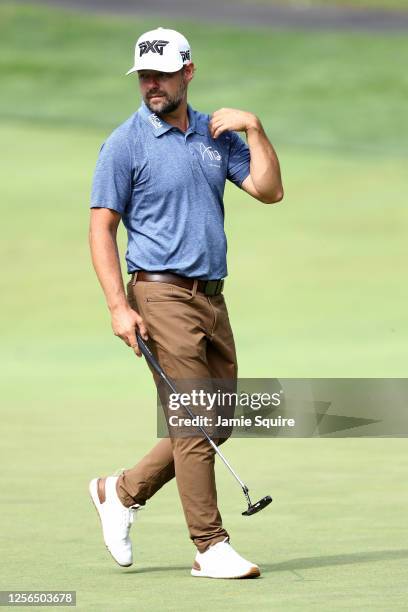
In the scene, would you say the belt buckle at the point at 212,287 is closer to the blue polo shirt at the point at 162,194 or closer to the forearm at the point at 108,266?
the blue polo shirt at the point at 162,194

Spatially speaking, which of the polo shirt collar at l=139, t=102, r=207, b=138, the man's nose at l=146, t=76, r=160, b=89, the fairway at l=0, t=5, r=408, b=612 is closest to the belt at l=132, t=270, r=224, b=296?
the polo shirt collar at l=139, t=102, r=207, b=138

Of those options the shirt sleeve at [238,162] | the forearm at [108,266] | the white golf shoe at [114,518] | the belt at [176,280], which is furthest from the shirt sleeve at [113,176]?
the white golf shoe at [114,518]

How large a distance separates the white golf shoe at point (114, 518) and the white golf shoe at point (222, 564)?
308mm

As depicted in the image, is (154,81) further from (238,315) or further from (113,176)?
(238,315)

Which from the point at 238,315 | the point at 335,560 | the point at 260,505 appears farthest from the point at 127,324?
the point at 238,315

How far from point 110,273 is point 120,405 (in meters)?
5.48

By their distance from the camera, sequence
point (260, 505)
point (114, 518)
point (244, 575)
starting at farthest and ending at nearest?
point (114, 518), point (260, 505), point (244, 575)

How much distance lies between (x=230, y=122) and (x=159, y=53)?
1.35 feet

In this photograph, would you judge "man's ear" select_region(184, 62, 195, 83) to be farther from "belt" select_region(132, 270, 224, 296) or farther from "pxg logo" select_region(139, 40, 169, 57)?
"belt" select_region(132, 270, 224, 296)

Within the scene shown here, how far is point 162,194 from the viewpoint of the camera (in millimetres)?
7488

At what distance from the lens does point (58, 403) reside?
42.4ft

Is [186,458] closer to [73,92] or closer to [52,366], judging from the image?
[52,366]

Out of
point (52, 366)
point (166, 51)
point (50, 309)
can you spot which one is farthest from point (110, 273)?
point (50, 309)

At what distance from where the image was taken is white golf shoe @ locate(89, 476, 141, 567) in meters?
7.43
